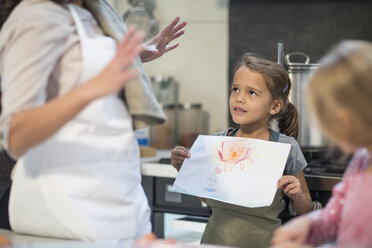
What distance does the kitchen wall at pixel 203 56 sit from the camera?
285 cm

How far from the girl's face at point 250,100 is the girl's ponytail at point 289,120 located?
7 cm

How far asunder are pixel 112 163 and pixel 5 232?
28cm

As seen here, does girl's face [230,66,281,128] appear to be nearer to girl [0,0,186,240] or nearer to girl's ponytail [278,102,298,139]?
girl's ponytail [278,102,298,139]

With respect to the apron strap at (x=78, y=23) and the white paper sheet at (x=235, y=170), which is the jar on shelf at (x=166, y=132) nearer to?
the white paper sheet at (x=235, y=170)

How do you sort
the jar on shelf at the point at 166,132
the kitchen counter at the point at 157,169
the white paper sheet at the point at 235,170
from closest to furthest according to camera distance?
the white paper sheet at the point at 235,170
the kitchen counter at the point at 157,169
the jar on shelf at the point at 166,132

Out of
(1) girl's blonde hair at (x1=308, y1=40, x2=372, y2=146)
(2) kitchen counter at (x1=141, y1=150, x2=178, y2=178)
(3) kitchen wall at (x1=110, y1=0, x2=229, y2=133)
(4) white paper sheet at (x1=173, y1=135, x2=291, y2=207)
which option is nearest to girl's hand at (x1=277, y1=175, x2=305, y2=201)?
(4) white paper sheet at (x1=173, y1=135, x2=291, y2=207)

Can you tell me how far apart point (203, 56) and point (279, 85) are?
1349 millimetres

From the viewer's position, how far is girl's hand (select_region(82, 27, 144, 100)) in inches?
36.3

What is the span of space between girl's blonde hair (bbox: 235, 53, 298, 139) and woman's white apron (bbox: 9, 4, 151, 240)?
62 centimetres

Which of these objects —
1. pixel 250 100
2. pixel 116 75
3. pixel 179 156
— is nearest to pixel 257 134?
pixel 250 100

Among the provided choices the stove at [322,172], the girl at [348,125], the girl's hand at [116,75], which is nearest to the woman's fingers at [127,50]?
the girl's hand at [116,75]

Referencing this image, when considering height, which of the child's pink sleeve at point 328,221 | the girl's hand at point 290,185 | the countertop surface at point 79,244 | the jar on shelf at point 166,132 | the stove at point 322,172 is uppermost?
the child's pink sleeve at point 328,221

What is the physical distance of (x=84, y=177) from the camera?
1.01 meters

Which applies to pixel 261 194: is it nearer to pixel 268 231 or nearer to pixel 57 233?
pixel 268 231
